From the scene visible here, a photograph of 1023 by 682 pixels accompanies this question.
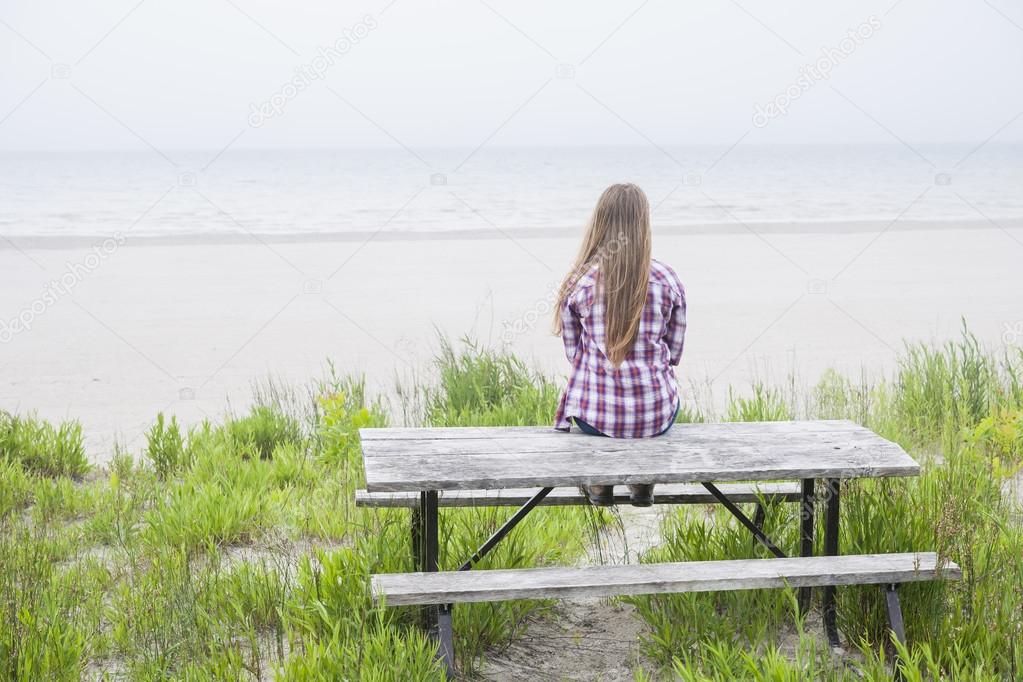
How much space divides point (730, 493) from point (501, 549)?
93cm

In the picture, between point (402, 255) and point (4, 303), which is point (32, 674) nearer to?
point (4, 303)

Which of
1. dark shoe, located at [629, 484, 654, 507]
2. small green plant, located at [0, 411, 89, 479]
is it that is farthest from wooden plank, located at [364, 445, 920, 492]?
small green plant, located at [0, 411, 89, 479]

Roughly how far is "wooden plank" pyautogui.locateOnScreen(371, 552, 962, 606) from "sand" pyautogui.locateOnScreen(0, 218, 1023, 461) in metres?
3.51

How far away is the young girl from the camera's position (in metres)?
3.66

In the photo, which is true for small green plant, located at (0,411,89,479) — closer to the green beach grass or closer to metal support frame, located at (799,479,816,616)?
the green beach grass

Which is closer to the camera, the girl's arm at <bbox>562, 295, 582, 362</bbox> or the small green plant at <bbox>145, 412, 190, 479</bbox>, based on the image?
the girl's arm at <bbox>562, 295, 582, 362</bbox>

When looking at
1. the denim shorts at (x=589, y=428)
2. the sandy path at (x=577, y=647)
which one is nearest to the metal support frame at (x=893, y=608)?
the sandy path at (x=577, y=647)

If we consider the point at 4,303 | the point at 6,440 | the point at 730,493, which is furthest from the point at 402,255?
the point at 730,493

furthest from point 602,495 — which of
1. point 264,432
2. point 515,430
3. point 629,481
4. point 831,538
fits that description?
point 264,432

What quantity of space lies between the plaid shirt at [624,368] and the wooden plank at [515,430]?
114 mm

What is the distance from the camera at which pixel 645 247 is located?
3.71 m

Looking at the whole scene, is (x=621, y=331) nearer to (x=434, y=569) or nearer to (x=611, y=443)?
Answer: (x=611, y=443)

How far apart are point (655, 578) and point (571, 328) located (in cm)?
112

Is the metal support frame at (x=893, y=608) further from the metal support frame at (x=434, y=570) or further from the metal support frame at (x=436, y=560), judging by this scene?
the metal support frame at (x=434, y=570)
